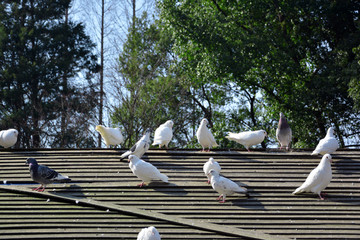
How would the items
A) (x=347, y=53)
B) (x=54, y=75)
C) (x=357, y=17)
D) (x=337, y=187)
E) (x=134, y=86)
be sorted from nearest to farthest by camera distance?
(x=337, y=187), (x=347, y=53), (x=357, y=17), (x=134, y=86), (x=54, y=75)

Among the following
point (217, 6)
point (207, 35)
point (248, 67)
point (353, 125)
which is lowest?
point (353, 125)

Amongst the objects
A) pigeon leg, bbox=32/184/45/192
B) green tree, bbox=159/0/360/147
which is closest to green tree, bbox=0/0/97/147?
green tree, bbox=159/0/360/147

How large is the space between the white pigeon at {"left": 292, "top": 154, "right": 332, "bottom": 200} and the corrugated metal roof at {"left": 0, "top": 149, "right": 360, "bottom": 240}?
14 cm

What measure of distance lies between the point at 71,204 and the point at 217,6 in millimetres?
14763

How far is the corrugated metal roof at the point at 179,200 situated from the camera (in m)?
7.69

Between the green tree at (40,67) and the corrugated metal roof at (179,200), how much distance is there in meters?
14.6

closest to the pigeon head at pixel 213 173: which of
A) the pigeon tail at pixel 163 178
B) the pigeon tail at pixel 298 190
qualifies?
the pigeon tail at pixel 163 178

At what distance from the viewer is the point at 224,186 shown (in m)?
8.39

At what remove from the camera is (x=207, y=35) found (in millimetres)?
19344

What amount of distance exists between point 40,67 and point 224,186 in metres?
18.8

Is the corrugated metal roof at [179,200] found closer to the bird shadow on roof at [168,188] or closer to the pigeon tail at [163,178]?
the bird shadow on roof at [168,188]

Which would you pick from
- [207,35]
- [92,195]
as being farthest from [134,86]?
[92,195]

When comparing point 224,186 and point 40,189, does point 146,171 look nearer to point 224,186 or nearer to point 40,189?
point 224,186

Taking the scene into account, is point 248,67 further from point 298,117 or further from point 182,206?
point 182,206
